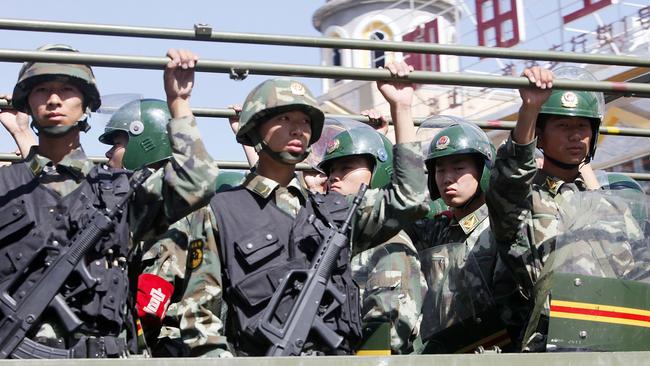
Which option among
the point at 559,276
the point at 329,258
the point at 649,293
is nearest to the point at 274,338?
the point at 329,258

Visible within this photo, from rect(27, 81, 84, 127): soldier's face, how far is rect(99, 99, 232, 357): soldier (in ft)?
2.11

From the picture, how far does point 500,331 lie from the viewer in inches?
211

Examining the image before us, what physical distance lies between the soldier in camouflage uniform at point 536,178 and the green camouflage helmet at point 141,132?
2136 millimetres

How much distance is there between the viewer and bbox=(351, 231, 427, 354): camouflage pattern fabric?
225 inches

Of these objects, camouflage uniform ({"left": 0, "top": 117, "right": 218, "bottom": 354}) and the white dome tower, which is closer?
camouflage uniform ({"left": 0, "top": 117, "right": 218, "bottom": 354})

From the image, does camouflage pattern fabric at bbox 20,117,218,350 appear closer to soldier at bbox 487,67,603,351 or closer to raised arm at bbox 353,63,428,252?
raised arm at bbox 353,63,428,252

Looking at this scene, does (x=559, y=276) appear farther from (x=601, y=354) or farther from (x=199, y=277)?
(x=199, y=277)

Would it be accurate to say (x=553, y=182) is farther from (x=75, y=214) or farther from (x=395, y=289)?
(x=75, y=214)

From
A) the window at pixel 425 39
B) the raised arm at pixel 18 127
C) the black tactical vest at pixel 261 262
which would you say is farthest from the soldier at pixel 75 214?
the window at pixel 425 39

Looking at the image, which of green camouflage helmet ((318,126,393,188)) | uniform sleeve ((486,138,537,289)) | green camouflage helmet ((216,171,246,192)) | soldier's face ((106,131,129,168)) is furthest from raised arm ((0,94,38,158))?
uniform sleeve ((486,138,537,289))

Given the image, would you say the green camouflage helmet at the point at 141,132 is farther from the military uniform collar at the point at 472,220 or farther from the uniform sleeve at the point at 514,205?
the uniform sleeve at the point at 514,205

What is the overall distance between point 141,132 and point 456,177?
6.12 ft

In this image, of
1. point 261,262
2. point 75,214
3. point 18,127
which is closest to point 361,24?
point 18,127

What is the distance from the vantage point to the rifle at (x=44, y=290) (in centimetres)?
443
